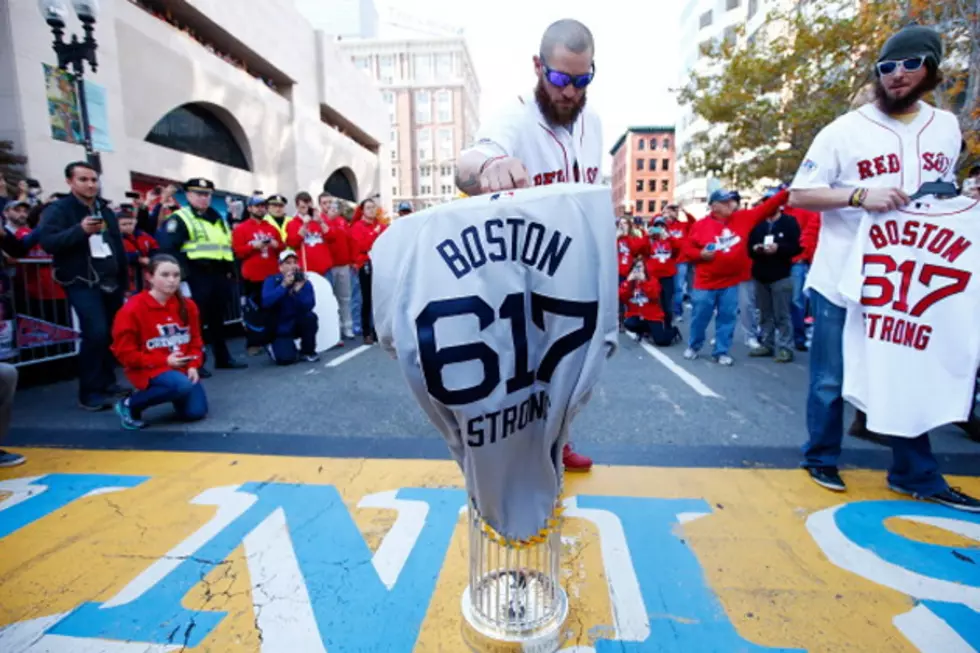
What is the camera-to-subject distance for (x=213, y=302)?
5902 mm

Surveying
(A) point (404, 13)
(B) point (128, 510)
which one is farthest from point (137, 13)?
(A) point (404, 13)

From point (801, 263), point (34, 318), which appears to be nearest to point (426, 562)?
point (34, 318)

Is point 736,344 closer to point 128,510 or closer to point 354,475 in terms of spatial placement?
point 354,475

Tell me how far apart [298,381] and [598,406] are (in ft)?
9.79

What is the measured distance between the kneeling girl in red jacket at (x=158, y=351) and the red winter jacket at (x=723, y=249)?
17.2 ft

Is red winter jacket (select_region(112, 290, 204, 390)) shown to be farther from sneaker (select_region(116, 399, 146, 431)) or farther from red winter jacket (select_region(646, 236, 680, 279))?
red winter jacket (select_region(646, 236, 680, 279))

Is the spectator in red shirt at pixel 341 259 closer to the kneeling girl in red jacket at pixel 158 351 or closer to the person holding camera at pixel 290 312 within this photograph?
the person holding camera at pixel 290 312

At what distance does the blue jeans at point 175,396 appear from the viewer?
3990mm

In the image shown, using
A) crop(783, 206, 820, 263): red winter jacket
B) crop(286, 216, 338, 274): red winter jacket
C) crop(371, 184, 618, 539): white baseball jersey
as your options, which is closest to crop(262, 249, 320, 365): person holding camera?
crop(286, 216, 338, 274): red winter jacket

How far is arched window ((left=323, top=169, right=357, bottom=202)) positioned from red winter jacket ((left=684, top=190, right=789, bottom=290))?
73.8 ft

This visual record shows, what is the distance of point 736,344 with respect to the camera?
24.0 ft

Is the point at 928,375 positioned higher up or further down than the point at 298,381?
higher up

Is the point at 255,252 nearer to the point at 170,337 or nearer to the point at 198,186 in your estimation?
the point at 198,186

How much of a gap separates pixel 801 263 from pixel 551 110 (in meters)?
6.31
